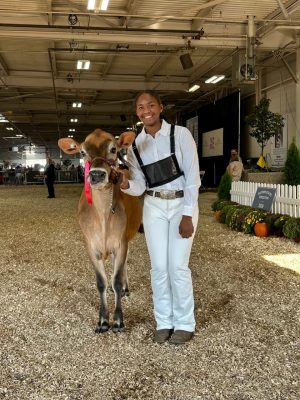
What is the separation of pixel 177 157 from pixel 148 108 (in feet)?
1.42

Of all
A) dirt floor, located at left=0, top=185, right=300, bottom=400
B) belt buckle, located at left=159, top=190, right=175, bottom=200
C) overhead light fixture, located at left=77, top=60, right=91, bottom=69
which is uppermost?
overhead light fixture, located at left=77, top=60, right=91, bottom=69

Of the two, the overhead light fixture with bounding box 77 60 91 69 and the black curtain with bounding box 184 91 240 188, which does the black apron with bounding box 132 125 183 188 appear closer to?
the overhead light fixture with bounding box 77 60 91 69

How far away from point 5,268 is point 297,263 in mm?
4121

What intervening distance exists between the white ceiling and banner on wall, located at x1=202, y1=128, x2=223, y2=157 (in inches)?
86.7

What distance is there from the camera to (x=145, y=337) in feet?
13.2

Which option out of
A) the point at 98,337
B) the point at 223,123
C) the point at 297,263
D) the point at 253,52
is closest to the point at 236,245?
the point at 297,263

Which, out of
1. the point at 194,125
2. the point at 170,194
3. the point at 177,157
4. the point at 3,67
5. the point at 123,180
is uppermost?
the point at 3,67

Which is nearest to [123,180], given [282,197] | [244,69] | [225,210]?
[282,197]

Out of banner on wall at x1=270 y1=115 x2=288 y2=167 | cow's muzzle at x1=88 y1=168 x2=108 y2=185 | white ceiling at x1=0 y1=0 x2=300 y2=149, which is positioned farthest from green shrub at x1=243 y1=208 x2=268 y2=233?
banner on wall at x1=270 y1=115 x2=288 y2=167

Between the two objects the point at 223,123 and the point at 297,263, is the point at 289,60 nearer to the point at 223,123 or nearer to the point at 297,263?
the point at 223,123

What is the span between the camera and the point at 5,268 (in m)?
6.88

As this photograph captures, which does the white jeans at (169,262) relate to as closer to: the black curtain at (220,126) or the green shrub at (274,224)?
the green shrub at (274,224)

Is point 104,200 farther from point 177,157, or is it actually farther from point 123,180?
point 177,157

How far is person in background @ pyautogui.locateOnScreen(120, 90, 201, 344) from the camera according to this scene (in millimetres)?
3697
